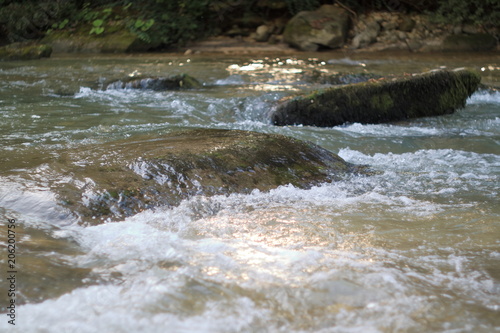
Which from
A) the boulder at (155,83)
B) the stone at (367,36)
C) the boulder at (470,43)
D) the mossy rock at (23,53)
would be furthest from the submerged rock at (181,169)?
the boulder at (470,43)

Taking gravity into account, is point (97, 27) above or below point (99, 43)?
above

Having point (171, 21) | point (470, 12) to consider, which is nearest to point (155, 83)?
point (171, 21)

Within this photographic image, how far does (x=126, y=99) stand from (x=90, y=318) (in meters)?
6.53

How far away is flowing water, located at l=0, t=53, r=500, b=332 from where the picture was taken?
227 cm

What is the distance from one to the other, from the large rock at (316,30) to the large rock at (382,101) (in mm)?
7107

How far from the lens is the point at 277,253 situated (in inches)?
113

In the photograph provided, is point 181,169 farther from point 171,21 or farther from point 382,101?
point 171,21

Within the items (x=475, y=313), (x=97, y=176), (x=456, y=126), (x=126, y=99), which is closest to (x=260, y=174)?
(x=97, y=176)

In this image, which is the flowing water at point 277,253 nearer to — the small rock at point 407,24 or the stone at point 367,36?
the stone at point 367,36

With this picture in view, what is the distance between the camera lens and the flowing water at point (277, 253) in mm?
2270

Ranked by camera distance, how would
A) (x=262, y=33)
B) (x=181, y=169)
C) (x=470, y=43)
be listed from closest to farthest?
1. (x=181, y=169)
2. (x=470, y=43)
3. (x=262, y=33)

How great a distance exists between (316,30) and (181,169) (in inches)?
462

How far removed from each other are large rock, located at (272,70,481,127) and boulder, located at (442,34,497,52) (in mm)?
6797

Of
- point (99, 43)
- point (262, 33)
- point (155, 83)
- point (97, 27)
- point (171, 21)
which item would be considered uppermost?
point (171, 21)
